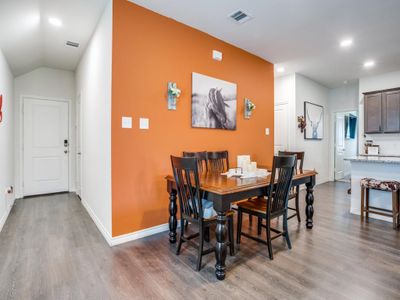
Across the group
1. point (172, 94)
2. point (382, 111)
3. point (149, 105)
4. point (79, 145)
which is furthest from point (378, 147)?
point (79, 145)

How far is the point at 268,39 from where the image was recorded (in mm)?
3533

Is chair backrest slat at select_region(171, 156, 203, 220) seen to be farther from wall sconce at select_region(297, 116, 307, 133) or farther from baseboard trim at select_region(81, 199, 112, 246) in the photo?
wall sconce at select_region(297, 116, 307, 133)

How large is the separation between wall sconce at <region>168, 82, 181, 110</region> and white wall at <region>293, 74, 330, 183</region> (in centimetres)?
350

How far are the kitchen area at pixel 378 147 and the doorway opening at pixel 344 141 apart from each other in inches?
45.8

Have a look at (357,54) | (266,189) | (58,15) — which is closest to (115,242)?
(266,189)

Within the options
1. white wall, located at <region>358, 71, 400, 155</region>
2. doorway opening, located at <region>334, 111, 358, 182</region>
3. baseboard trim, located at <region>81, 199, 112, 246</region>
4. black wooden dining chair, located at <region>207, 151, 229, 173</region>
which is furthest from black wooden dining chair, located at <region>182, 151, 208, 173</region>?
doorway opening, located at <region>334, 111, 358, 182</region>

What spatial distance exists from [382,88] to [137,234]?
616 cm

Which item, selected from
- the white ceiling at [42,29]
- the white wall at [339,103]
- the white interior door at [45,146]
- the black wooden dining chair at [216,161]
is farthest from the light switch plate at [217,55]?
the white wall at [339,103]

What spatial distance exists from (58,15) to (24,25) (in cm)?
44

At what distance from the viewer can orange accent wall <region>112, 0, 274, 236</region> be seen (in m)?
2.54

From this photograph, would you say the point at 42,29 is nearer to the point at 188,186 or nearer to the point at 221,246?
the point at 188,186

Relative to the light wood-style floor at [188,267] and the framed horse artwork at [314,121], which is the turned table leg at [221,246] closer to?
the light wood-style floor at [188,267]

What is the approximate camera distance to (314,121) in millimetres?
5938

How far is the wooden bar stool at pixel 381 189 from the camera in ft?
9.86
